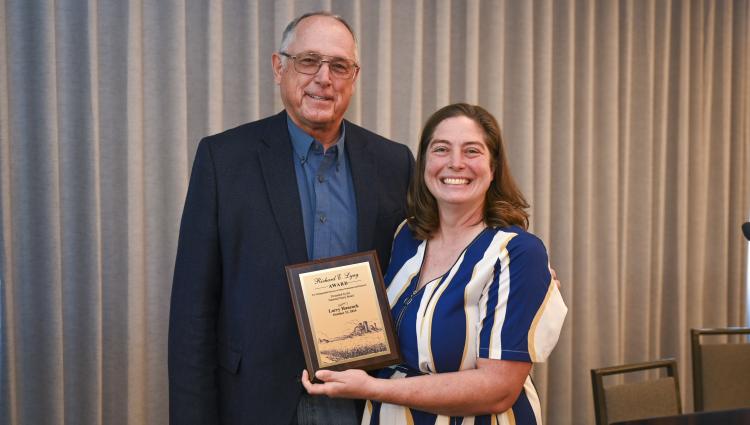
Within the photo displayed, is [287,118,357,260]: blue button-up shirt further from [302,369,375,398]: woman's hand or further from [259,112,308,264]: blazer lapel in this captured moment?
[302,369,375,398]: woman's hand

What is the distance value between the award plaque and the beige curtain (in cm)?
155

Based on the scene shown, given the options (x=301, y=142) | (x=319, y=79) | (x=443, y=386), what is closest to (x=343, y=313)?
(x=443, y=386)

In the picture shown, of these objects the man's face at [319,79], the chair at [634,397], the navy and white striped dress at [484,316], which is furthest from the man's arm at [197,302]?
the chair at [634,397]

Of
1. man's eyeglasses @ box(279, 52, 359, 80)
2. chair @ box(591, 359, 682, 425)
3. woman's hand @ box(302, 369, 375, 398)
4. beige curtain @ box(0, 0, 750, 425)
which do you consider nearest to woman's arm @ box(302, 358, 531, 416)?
woman's hand @ box(302, 369, 375, 398)

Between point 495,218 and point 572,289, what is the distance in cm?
234

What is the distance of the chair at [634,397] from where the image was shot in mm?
2645

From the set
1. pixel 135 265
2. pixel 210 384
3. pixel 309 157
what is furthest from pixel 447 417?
pixel 135 265

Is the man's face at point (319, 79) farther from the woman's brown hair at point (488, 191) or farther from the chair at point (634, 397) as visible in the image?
the chair at point (634, 397)

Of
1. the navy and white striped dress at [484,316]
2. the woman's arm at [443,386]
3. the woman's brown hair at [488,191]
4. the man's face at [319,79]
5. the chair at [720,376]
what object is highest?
the man's face at [319,79]

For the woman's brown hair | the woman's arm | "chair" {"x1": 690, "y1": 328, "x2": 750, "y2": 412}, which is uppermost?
the woman's brown hair

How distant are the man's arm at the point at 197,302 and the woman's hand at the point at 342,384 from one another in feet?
1.29

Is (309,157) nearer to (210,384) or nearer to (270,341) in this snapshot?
(270,341)

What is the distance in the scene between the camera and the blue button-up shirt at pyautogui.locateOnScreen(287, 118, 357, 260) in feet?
6.74

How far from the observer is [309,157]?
83.8 inches
